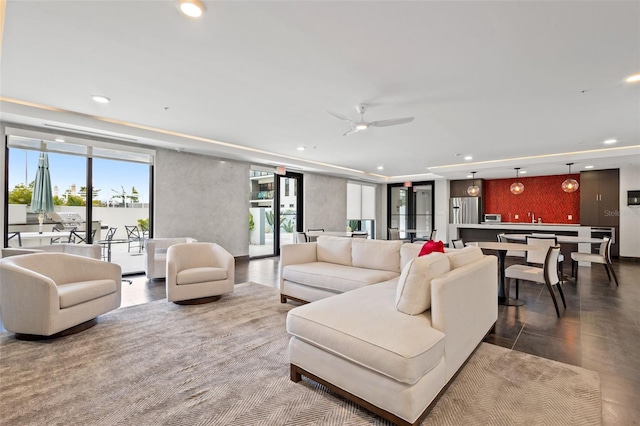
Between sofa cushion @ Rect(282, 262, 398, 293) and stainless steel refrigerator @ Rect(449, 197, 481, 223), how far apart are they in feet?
25.8

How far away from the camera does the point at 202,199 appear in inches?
272

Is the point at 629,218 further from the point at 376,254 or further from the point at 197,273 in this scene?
the point at 197,273

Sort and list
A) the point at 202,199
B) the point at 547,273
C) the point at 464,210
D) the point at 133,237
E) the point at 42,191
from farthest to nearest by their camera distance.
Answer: the point at 464,210 → the point at 202,199 → the point at 133,237 → the point at 42,191 → the point at 547,273

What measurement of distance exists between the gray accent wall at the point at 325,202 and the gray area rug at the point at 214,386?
6434 millimetres

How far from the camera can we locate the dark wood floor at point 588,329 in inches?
87.0

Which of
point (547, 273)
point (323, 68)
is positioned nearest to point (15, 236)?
point (323, 68)

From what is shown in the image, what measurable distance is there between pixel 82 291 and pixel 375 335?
3.00m

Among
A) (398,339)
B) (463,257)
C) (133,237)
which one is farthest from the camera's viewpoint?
(133,237)

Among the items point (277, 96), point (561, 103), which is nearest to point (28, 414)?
point (277, 96)

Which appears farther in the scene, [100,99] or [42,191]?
[42,191]

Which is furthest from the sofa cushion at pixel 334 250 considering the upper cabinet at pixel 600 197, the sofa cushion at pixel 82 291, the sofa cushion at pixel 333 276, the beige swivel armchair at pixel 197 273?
the upper cabinet at pixel 600 197

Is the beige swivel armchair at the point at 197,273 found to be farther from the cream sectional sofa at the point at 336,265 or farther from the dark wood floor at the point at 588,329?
the cream sectional sofa at the point at 336,265

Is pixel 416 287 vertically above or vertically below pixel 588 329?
above

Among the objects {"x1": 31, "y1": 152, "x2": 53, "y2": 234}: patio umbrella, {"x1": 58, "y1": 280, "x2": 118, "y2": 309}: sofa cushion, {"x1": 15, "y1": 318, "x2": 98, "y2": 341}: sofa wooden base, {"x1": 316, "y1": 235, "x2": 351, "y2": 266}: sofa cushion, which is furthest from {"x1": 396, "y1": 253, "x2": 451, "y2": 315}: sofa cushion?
{"x1": 31, "y1": 152, "x2": 53, "y2": 234}: patio umbrella
